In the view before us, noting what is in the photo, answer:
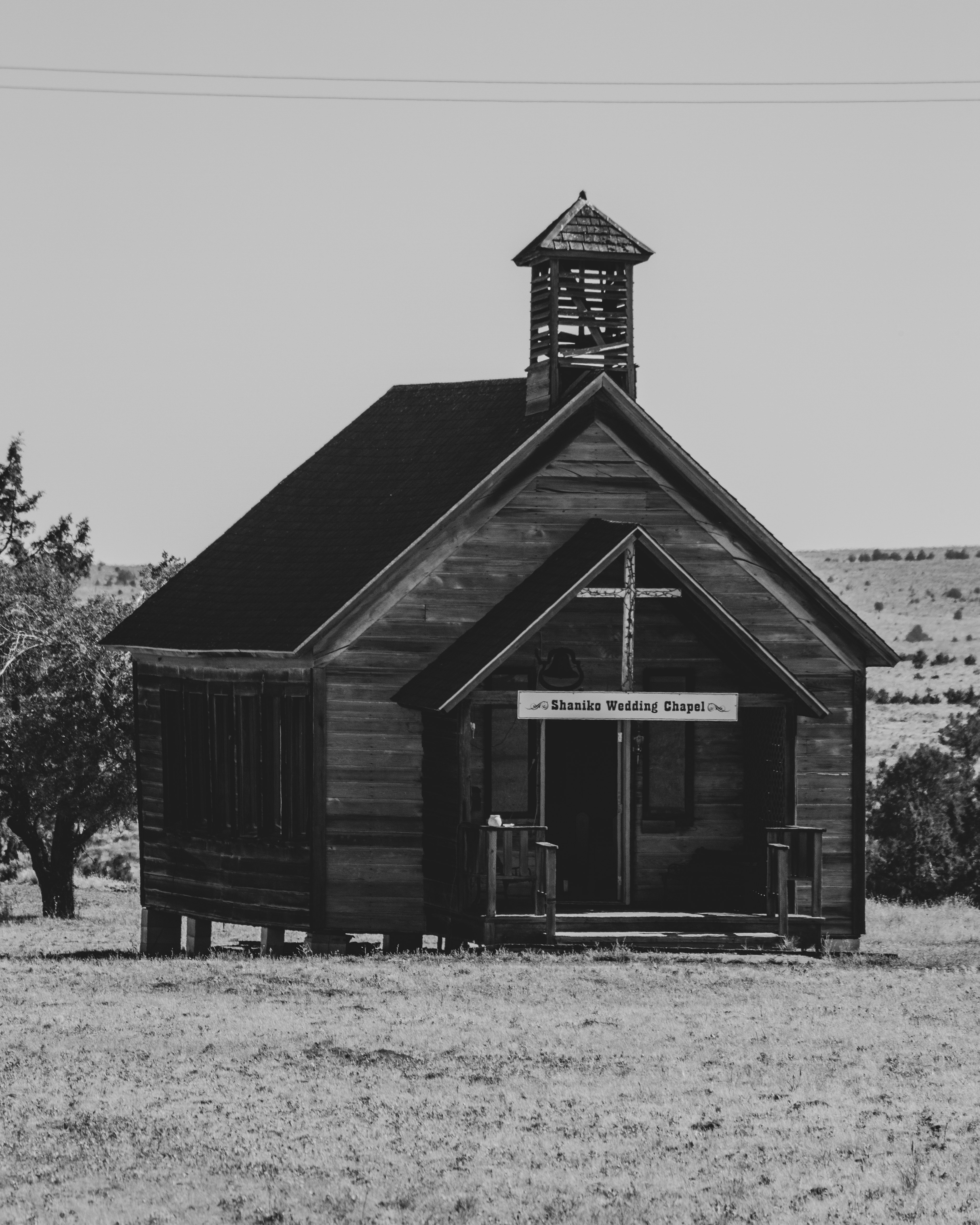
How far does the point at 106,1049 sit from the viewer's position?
1631 cm

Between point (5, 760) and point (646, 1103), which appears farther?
point (5, 760)

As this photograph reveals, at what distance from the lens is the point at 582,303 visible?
24.5 metres

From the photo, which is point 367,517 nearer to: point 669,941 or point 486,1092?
point 669,941

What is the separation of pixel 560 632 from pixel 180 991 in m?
6.61

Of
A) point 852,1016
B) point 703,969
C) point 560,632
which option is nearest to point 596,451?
point 560,632

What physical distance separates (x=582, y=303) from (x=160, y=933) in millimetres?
9968

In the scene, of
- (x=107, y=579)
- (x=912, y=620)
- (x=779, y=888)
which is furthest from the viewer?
(x=107, y=579)

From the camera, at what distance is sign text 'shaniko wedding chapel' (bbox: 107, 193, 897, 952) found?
72.7ft

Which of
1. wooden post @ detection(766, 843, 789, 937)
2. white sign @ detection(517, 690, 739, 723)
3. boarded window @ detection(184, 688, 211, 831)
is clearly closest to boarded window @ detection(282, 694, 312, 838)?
boarded window @ detection(184, 688, 211, 831)

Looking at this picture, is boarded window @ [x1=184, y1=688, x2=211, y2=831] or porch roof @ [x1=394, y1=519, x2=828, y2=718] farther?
boarded window @ [x1=184, y1=688, x2=211, y2=831]

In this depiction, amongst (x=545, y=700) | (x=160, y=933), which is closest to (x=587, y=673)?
(x=545, y=700)

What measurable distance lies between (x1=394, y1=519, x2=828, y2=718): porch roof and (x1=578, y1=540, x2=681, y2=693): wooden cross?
197 millimetres

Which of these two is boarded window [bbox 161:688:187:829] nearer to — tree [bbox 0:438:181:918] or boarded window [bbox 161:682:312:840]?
boarded window [bbox 161:682:312:840]

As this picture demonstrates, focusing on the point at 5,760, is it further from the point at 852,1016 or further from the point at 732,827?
the point at 852,1016
